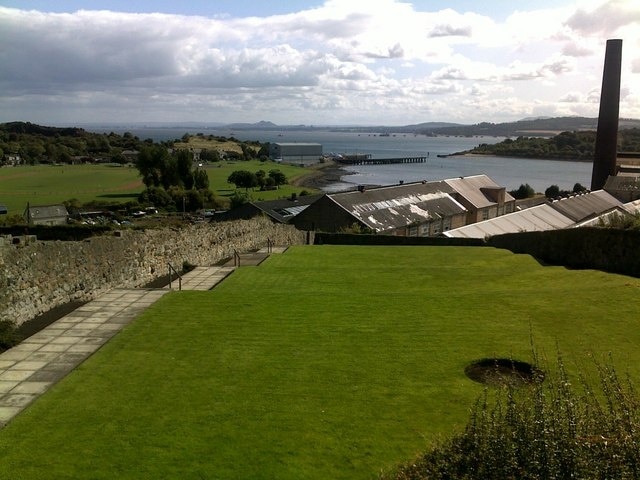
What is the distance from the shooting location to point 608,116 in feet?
207

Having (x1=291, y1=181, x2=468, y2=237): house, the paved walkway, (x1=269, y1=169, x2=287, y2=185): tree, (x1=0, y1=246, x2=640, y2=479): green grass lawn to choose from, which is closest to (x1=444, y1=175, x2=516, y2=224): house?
(x1=291, y1=181, x2=468, y2=237): house

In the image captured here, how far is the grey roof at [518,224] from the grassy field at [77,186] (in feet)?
155

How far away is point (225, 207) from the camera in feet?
252

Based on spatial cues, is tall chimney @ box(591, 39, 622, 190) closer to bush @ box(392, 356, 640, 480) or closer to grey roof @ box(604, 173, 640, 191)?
grey roof @ box(604, 173, 640, 191)

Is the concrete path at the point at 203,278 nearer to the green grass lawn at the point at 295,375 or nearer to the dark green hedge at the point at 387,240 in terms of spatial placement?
the green grass lawn at the point at 295,375

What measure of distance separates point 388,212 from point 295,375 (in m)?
34.2

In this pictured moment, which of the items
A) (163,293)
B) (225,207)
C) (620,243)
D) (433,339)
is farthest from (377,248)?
(225,207)

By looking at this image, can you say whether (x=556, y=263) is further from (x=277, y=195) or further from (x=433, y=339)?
(x=277, y=195)

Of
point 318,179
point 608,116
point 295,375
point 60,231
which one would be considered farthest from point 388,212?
point 318,179

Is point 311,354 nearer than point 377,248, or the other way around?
point 311,354

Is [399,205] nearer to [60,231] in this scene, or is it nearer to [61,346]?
[60,231]

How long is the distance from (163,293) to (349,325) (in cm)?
549

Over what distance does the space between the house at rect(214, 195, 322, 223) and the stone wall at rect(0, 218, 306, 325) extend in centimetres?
2361

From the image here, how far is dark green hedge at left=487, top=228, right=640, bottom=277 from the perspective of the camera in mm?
18953
